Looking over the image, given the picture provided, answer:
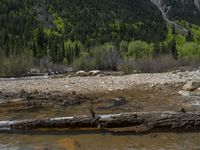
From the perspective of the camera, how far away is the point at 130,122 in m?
17.6

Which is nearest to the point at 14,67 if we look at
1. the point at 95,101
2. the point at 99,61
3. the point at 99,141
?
the point at 99,61

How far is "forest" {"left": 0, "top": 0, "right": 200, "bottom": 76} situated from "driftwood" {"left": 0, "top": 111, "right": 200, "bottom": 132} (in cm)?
5906

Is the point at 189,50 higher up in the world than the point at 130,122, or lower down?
higher up

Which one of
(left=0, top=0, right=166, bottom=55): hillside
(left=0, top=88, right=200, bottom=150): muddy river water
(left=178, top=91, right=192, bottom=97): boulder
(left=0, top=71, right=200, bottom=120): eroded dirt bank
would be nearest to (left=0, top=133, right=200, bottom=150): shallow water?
(left=0, top=88, right=200, bottom=150): muddy river water

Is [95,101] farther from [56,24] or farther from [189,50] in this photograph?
[56,24]

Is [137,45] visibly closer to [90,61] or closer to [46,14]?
[90,61]

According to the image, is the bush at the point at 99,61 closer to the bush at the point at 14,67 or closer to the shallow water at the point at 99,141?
the bush at the point at 14,67

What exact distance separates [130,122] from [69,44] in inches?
5054

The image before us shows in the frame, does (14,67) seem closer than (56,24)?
Yes

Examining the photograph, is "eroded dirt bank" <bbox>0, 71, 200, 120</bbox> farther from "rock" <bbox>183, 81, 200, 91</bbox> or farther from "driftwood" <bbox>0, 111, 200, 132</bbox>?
"driftwood" <bbox>0, 111, 200, 132</bbox>

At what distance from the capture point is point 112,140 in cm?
1658

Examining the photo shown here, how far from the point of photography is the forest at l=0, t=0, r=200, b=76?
96375 mm

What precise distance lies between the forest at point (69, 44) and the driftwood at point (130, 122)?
59061 millimetres

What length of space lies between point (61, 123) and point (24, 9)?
169 meters
